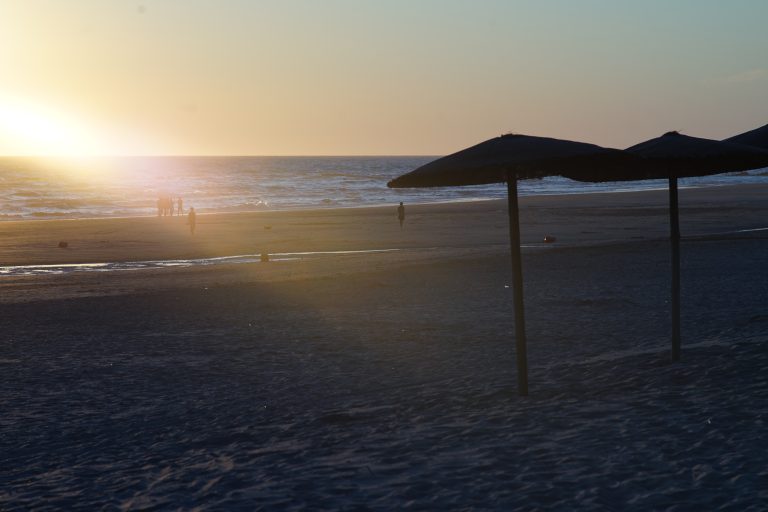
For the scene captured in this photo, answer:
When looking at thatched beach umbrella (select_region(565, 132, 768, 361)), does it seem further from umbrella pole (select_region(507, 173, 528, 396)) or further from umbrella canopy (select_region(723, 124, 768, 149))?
umbrella canopy (select_region(723, 124, 768, 149))

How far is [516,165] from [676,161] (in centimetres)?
246

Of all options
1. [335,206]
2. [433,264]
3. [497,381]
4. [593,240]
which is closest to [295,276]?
[433,264]

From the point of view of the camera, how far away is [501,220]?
48.4 meters

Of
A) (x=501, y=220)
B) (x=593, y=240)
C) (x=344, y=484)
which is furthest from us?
(x=501, y=220)

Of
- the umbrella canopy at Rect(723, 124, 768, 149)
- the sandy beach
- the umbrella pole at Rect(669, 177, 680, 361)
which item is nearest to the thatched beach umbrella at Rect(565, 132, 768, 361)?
the umbrella pole at Rect(669, 177, 680, 361)

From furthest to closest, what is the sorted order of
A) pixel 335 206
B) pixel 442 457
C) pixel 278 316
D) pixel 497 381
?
pixel 335 206, pixel 278 316, pixel 497 381, pixel 442 457

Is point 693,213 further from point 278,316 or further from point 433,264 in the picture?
point 278,316

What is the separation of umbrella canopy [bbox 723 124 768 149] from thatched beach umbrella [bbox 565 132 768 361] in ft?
8.39

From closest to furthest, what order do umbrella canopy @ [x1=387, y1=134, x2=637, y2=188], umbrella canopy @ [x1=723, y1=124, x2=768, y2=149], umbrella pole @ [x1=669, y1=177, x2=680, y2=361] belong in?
umbrella canopy @ [x1=387, y1=134, x2=637, y2=188] < umbrella pole @ [x1=669, y1=177, x2=680, y2=361] < umbrella canopy @ [x1=723, y1=124, x2=768, y2=149]

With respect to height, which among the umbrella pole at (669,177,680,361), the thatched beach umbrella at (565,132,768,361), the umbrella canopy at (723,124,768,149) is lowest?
the umbrella pole at (669,177,680,361)

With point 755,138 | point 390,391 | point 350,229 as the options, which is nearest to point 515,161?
point 390,391

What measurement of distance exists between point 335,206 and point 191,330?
53.9m

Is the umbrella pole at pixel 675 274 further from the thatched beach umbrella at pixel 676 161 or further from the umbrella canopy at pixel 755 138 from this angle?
the umbrella canopy at pixel 755 138

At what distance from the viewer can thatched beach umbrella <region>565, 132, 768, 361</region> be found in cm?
988
